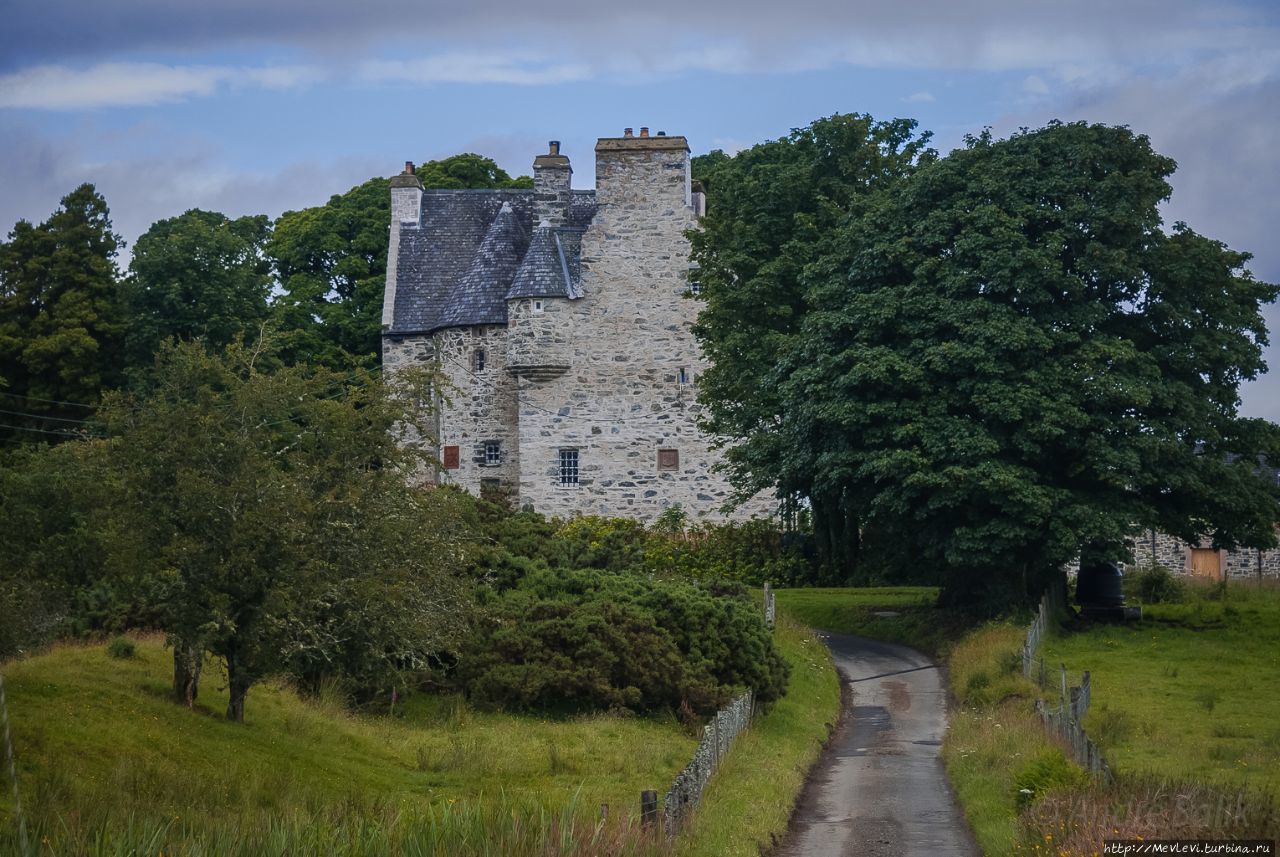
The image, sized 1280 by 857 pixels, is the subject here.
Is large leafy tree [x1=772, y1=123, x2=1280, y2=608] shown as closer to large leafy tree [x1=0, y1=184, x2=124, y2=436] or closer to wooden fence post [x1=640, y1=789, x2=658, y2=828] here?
wooden fence post [x1=640, y1=789, x2=658, y2=828]

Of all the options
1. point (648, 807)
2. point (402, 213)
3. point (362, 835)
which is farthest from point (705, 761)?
point (402, 213)

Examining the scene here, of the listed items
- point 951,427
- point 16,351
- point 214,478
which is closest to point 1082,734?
point 214,478

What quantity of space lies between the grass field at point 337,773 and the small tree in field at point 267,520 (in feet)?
4.31

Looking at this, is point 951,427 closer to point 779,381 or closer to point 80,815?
point 779,381

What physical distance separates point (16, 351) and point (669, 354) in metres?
21.7

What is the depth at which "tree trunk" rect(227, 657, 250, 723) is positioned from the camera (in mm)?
21562

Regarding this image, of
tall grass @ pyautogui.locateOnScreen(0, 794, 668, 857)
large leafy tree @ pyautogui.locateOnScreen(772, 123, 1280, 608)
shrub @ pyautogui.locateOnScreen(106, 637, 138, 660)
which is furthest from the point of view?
large leafy tree @ pyautogui.locateOnScreen(772, 123, 1280, 608)

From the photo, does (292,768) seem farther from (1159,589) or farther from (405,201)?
(405,201)

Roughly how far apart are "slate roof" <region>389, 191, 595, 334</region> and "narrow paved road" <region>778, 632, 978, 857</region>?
74.1 ft

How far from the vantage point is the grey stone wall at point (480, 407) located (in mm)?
55531

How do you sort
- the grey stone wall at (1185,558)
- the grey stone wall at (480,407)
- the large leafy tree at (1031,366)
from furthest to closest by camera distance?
1. the grey stone wall at (1185,558)
2. the grey stone wall at (480,407)
3. the large leafy tree at (1031,366)

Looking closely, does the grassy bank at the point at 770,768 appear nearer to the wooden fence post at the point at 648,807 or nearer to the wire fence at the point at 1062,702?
the wooden fence post at the point at 648,807

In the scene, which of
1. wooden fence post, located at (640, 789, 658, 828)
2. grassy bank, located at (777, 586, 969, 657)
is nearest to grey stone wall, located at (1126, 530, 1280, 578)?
grassy bank, located at (777, 586, 969, 657)

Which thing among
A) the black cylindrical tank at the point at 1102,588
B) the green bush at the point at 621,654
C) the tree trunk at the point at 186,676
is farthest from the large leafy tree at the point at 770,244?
the tree trunk at the point at 186,676
